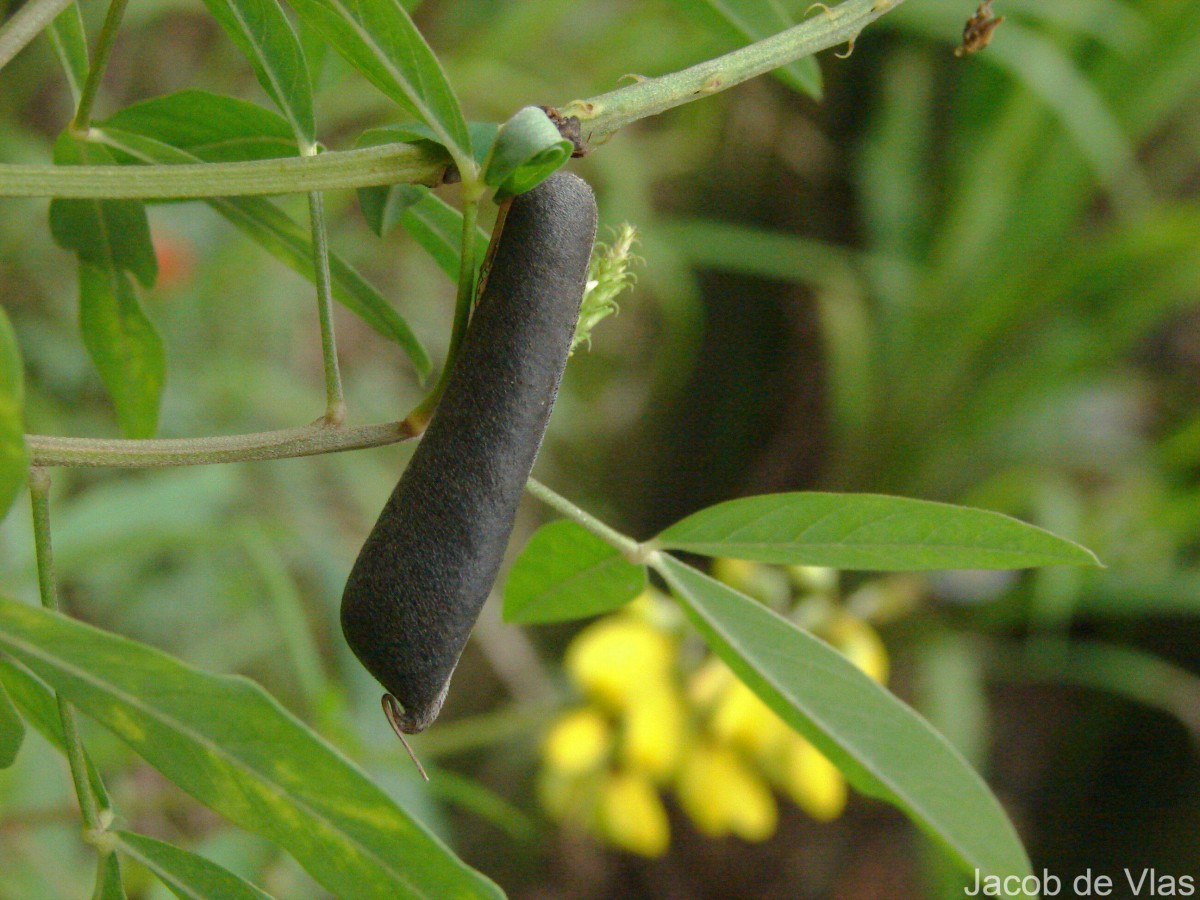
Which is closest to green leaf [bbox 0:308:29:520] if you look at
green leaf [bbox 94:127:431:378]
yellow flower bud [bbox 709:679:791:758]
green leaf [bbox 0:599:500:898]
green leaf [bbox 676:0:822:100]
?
green leaf [bbox 0:599:500:898]

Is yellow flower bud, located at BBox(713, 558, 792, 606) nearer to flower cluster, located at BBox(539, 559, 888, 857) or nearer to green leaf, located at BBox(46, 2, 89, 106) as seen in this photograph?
flower cluster, located at BBox(539, 559, 888, 857)

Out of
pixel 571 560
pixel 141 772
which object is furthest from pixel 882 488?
pixel 571 560

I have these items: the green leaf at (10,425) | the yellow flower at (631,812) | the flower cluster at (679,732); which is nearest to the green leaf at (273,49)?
the green leaf at (10,425)

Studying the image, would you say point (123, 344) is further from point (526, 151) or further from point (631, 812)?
point (631, 812)

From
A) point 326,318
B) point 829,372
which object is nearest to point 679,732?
point 326,318

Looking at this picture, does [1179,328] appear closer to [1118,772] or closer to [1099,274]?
[1099,274]
